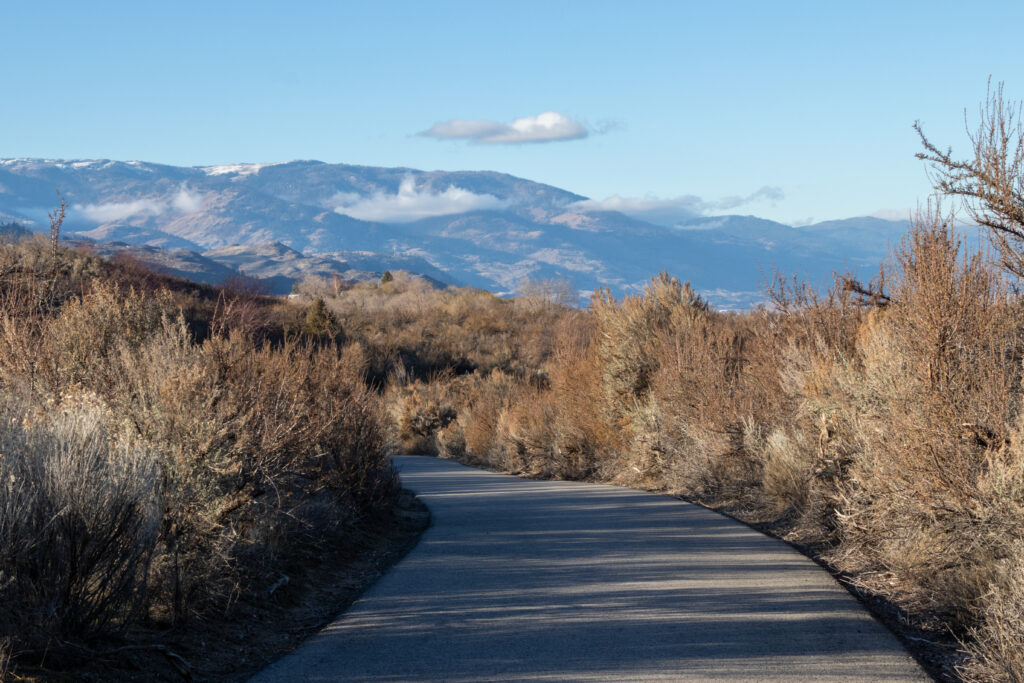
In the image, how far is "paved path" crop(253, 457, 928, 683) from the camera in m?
6.09

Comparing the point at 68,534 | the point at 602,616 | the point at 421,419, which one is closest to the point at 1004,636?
the point at 602,616

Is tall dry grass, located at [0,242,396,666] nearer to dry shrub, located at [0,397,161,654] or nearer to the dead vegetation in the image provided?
dry shrub, located at [0,397,161,654]

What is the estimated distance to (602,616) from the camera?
24.5 ft

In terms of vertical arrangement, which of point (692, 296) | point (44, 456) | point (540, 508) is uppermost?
point (692, 296)

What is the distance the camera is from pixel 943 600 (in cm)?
731

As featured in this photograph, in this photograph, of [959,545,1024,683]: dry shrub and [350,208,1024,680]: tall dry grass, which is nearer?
[959,545,1024,683]: dry shrub

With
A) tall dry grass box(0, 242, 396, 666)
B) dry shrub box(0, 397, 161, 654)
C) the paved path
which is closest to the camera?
dry shrub box(0, 397, 161, 654)

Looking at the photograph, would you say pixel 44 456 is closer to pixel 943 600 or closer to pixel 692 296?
pixel 943 600

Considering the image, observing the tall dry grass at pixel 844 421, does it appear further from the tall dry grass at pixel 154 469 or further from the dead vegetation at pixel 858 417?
the tall dry grass at pixel 154 469

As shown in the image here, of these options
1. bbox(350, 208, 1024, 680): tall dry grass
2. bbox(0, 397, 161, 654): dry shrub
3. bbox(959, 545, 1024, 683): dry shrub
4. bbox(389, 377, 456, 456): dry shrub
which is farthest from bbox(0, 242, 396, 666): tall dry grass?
bbox(389, 377, 456, 456): dry shrub

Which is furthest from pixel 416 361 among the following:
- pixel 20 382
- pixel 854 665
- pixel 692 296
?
pixel 854 665

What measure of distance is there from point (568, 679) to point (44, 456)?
3.60m

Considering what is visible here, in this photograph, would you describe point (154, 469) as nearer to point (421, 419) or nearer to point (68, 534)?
point (68, 534)

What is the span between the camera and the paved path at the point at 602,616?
609 centimetres
